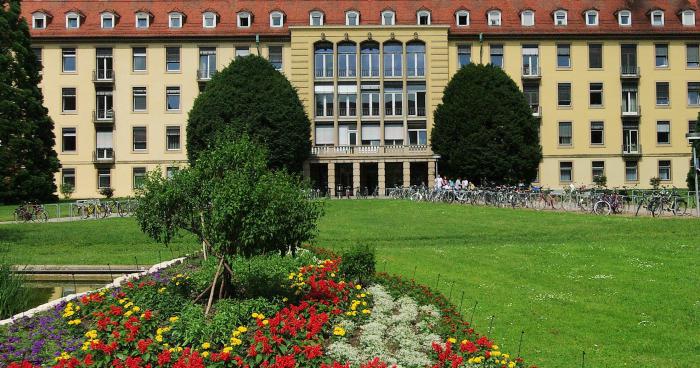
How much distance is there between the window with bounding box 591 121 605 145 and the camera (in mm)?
55656

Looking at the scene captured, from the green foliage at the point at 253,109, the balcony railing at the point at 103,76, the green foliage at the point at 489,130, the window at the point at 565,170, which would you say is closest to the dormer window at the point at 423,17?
the green foliage at the point at 489,130

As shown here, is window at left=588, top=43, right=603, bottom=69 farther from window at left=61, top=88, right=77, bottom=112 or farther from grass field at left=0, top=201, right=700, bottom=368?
window at left=61, top=88, right=77, bottom=112

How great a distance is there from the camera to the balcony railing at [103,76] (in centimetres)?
5347

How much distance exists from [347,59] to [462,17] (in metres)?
11.1

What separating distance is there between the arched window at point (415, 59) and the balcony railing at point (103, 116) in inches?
992

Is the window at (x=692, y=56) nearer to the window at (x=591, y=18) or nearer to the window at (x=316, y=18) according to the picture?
the window at (x=591, y=18)

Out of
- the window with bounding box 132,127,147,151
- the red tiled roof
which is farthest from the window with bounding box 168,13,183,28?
the window with bounding box 132,127,147,151

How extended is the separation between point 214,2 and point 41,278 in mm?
46492

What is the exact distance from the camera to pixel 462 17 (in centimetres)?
5694

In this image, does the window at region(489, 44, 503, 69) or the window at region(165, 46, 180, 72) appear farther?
the window at region(489, 44, 503, 69)

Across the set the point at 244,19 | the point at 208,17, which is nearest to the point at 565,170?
the point at 244,19

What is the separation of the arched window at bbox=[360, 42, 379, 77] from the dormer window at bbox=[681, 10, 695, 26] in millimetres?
27149

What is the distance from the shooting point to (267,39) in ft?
180

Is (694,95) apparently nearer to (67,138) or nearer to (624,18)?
(624,18)
